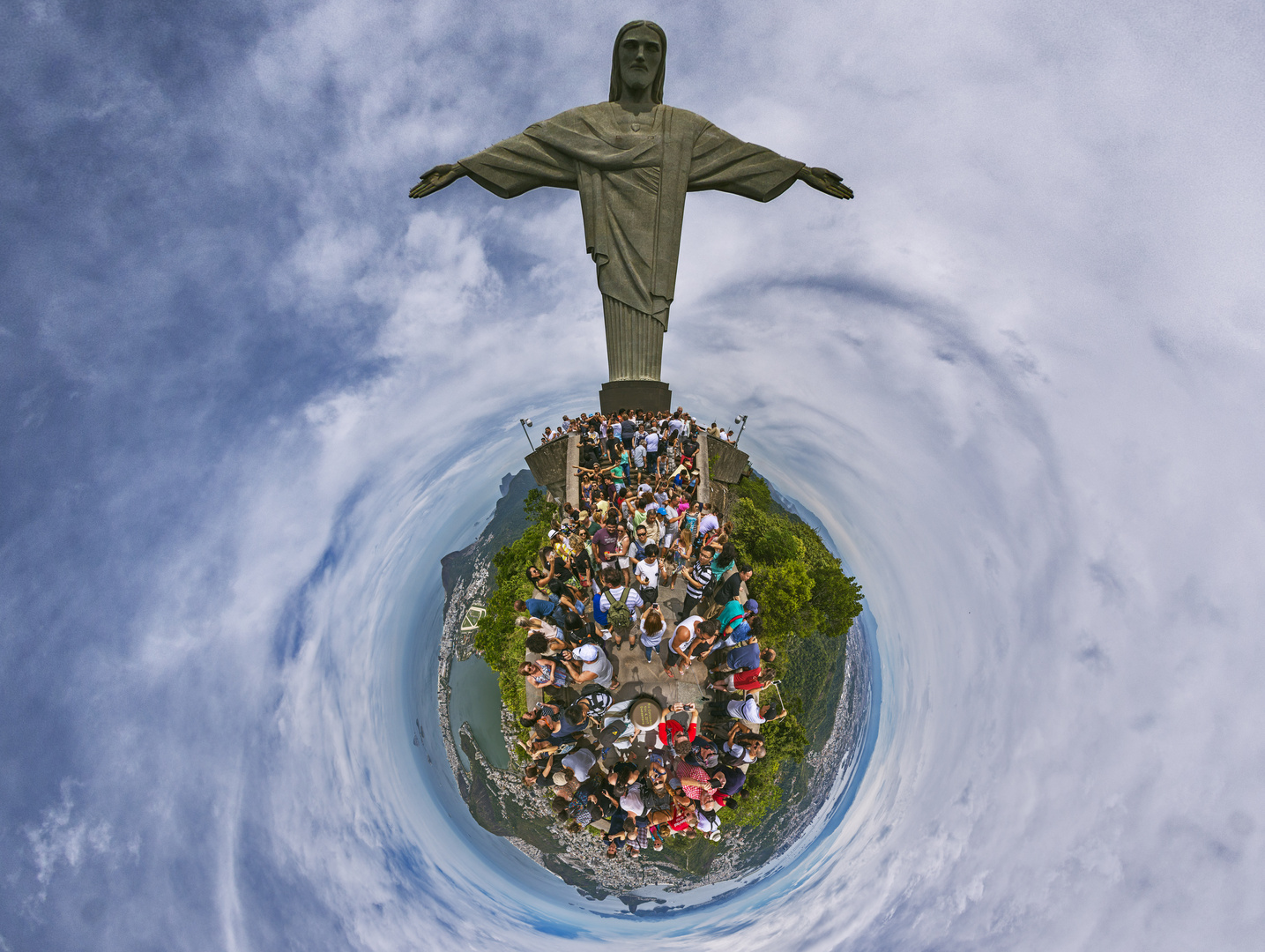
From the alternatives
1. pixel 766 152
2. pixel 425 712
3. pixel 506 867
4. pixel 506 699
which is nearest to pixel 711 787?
pixel 506 699

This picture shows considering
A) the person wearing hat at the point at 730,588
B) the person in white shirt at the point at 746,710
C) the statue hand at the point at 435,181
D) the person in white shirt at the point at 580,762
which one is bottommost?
the person in white shirt at the point at 580,762

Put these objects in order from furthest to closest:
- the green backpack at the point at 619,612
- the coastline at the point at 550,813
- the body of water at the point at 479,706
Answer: the body of water at the point at 479,706 < the coastline at the point at 550,813 < the green backpack at the point at 619,612

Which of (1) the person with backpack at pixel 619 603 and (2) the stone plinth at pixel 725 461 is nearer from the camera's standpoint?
(1) the person with backpack at pixel 619 603

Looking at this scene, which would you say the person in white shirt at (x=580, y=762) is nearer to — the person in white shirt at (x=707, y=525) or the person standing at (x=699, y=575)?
the person standing at (x=699, y=575)

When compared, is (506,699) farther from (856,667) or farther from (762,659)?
(856,667)

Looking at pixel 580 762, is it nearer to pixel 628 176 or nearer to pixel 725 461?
pixel 725 461

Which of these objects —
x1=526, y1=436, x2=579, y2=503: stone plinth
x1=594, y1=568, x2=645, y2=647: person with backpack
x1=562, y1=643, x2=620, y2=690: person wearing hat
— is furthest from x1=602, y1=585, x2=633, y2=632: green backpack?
x1=526, y1=436, x2=579, y2=503: stone plinth

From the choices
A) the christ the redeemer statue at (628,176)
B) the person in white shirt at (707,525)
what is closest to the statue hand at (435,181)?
the christ the redeemer statue at (628,176)

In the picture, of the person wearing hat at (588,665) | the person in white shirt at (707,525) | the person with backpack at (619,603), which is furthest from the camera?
the person in white shirt at (707,525)
